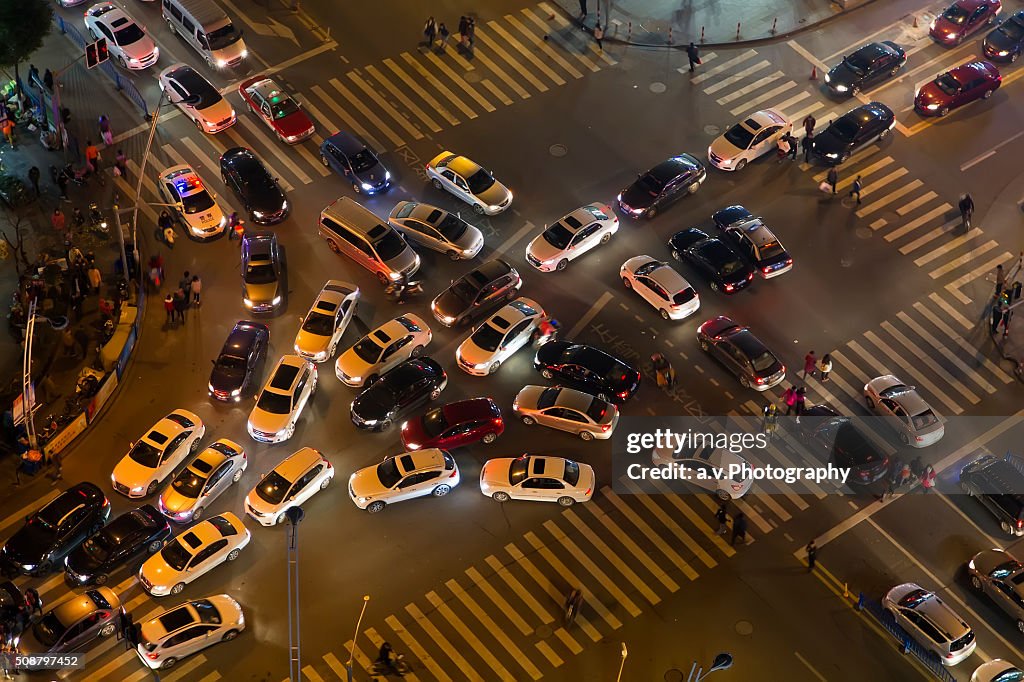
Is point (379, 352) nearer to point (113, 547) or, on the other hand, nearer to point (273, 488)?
point (273, 488)

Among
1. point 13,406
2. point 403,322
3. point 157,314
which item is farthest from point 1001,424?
point 13,406

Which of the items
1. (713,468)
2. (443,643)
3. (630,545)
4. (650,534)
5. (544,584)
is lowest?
(443,643)

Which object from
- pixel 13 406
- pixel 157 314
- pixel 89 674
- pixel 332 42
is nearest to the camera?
pixel 89 674

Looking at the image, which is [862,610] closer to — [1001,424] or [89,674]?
[1001,424]

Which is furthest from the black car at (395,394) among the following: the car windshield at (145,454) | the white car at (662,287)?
the white car at (662,287)

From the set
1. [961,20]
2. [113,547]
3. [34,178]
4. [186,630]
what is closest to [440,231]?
[34,178]

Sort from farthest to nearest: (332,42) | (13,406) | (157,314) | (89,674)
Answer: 1. (332,42)
2. (157,314)
3. (13,406)
4. (89,674)

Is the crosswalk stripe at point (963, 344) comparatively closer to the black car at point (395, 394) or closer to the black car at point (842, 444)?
the black car at point (842, 444)

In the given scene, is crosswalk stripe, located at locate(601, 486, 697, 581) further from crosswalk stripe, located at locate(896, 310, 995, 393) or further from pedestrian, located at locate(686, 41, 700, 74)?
pedestrian, located at locate(686, 41, 700, 74)

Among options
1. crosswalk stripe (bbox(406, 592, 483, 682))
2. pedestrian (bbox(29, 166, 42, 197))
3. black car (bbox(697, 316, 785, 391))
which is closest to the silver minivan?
black car (bbox(697, 316, 785, 391))
